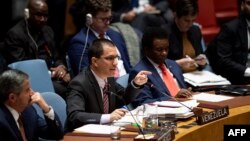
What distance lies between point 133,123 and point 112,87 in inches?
17.6

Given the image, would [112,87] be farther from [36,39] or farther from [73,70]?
[36,39]

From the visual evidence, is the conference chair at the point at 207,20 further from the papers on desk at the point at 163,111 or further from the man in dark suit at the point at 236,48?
the papers on desk at the point at 163,111

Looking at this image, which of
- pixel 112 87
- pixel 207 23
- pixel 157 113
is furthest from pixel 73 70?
pixel 207 23

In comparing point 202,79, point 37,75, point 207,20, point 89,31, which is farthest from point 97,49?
point 207,20

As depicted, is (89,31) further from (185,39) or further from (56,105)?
(56,105)

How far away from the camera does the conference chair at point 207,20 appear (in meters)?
7.01

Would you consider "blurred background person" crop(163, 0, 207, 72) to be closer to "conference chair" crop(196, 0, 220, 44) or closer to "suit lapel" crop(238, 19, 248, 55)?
"suit lapel" crop(238, 19, 248, 55)

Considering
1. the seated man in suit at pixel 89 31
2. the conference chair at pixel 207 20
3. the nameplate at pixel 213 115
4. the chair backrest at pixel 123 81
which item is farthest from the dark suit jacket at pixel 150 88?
the conference chair at pixel 207 20

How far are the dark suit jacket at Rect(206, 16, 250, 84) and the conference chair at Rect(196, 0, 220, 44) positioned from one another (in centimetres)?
138

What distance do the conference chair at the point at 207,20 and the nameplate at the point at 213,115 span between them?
3070 millimetres

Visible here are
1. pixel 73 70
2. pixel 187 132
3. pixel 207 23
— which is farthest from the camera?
pixel 207 23

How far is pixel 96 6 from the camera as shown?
5.04 meters

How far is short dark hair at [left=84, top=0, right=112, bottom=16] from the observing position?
5.03 m

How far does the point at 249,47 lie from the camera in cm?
564
